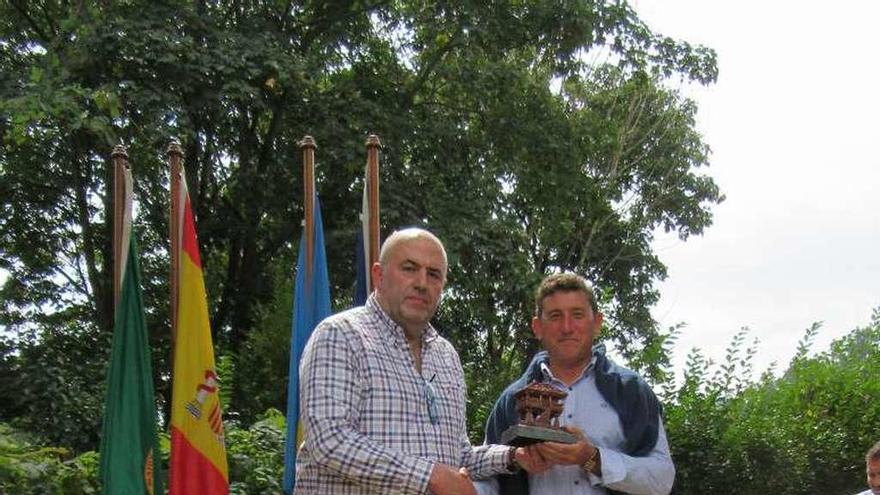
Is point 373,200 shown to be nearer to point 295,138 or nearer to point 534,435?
point 534,435

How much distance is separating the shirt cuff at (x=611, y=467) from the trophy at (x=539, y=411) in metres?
0.12

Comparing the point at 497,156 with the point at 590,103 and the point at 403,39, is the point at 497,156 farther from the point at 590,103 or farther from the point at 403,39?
the point at 590,103

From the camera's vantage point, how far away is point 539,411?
131 inches

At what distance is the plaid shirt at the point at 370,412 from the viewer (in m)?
2.88

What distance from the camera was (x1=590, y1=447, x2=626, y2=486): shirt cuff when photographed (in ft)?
10.9

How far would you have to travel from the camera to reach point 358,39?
48.3 ft

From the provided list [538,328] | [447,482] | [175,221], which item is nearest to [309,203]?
[175,221]

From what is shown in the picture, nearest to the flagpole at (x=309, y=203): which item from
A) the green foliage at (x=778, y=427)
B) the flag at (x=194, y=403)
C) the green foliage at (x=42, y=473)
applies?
the flag at (x=194, y=403)

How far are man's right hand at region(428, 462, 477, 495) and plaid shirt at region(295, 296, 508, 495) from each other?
0.07 ft

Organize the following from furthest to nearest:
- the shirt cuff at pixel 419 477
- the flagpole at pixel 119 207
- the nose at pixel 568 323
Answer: the flagpole at pixel 119 207 → the nose at pixel 568 323 → the shirt cuff at pixel 419 477

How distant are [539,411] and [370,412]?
1.85ft

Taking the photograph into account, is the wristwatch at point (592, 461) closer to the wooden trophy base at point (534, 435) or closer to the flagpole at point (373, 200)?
the wooden trophy base at point (534, 435)

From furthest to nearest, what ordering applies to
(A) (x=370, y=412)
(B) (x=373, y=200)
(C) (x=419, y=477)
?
(B) (x=373, y=200)
(A) (x=370, y=412)
(C) (x=419, y=477)

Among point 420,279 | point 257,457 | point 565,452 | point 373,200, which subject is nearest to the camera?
point 420,279
